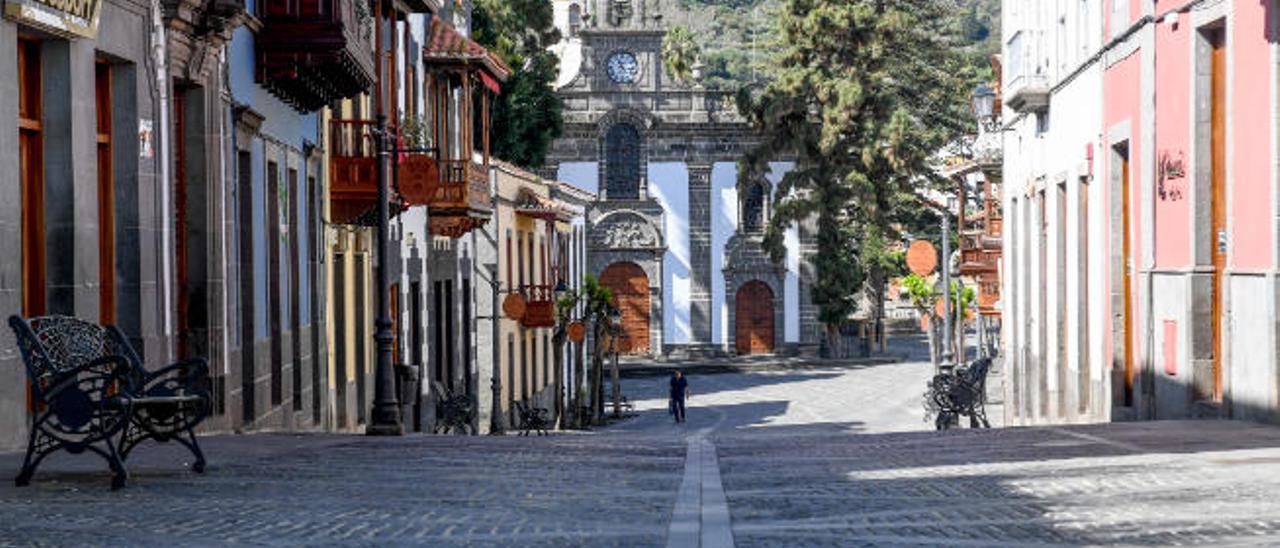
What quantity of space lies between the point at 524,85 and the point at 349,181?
1491 inches

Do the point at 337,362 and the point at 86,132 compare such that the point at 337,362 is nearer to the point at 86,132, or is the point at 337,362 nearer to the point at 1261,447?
the point at 86,132

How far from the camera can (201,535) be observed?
995cm

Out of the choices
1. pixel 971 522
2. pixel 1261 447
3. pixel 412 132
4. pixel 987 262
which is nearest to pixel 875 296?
pixel 987 262

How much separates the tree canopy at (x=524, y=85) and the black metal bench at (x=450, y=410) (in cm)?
2891

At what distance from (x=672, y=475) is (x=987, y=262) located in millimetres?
39132

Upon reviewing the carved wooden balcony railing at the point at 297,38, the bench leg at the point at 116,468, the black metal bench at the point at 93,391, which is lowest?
the bench leg at the point at 116,468

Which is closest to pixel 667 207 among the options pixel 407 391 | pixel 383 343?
pixel 407 391

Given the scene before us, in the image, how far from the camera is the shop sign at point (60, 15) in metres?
14.6

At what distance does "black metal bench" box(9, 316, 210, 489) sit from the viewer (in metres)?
11.4

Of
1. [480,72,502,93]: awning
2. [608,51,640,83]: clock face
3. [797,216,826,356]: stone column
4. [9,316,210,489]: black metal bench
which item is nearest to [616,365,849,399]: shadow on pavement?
[797,216,826,356]: stone column

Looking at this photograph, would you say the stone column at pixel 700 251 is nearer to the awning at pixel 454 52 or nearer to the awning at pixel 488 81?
the awning at pixel 488 81

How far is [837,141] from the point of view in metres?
80.4

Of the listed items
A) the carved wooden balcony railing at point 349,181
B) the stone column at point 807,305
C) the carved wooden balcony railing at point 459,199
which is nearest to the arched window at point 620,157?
the stone column at point 807,305

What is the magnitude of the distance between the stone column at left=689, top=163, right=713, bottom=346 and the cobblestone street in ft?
209
